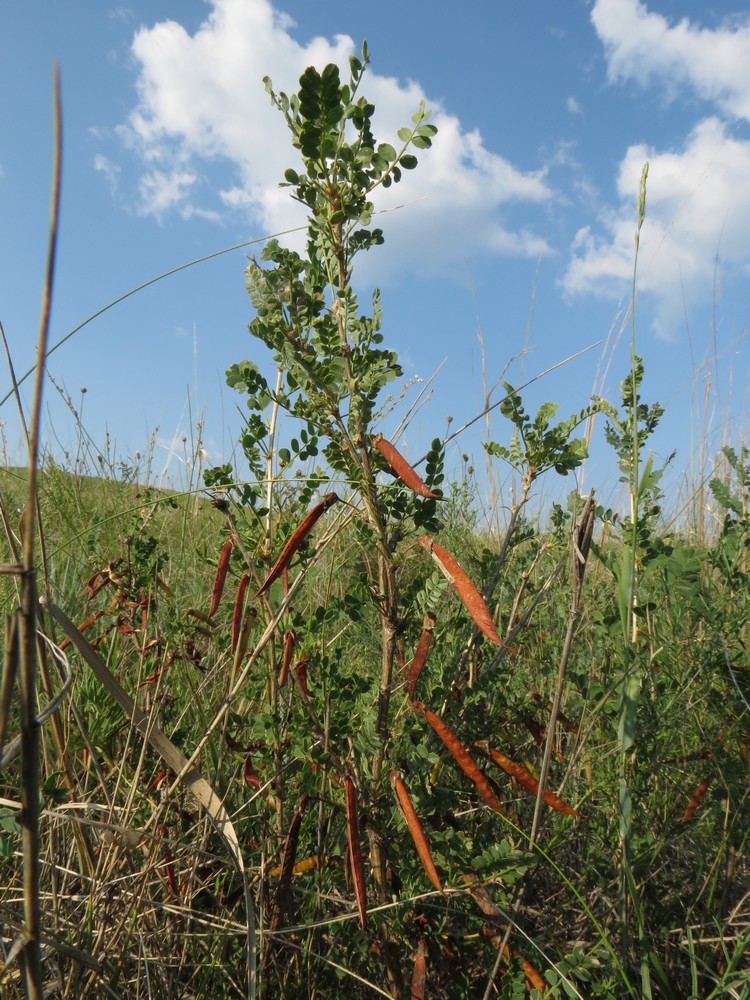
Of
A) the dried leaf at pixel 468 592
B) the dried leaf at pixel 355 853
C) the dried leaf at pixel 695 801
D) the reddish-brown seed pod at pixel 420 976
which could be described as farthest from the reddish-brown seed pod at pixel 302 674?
the dried leaf at pixel 695 801

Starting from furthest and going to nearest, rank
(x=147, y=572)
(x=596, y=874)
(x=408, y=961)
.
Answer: (x=147, y=572) → (x=596, y=874) → (x=408, y=961)

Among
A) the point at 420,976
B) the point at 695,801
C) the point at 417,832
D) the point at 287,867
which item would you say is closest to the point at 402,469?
the point at 417,832

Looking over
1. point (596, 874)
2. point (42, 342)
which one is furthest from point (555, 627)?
point (42, 342)

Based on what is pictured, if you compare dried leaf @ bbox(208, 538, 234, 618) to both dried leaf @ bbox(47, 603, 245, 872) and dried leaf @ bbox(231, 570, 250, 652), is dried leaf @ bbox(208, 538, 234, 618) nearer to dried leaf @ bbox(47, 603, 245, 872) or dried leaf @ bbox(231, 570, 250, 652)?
dried leaf @ bbox(231, 570, 250, 652)

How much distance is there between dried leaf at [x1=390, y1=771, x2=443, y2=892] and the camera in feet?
3.70

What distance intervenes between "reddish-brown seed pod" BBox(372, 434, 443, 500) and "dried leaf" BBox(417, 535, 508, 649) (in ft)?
0.23

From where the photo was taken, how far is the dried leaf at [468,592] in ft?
3.23

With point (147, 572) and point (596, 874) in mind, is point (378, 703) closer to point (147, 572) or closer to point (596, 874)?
point (596, 874)

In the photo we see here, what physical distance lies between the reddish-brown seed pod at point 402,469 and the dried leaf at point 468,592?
7 centimetres

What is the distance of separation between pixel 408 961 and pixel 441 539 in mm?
2333

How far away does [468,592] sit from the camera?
1.04 metres

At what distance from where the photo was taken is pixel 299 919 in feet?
4.97

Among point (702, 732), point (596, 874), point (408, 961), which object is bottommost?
point (408, 961)

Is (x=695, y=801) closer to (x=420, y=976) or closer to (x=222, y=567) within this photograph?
(x=420, y=976)
